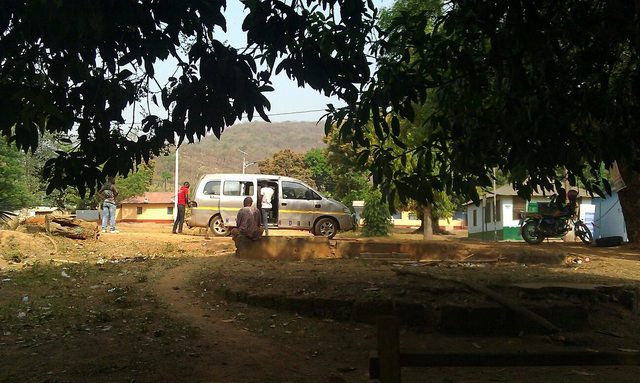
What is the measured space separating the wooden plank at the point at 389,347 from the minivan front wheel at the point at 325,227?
15.3 metres

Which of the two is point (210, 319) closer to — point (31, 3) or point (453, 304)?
point (453, 304)

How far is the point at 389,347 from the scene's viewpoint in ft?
8.80

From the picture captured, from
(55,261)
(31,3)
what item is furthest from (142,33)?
(55,261)

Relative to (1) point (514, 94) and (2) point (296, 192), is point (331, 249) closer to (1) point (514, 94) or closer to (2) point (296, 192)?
(2) point (296, 192)

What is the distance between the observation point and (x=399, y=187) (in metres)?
5.38

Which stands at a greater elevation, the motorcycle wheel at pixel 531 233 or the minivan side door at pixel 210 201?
the minivan side door at pixel 210 201

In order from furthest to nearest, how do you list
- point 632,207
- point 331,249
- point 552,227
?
1. point 552,227
2. point 632,207
3. point 331,249

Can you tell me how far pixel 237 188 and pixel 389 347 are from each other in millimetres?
15496

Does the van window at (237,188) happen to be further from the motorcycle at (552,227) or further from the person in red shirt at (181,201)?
the motorcycle at (552,227)

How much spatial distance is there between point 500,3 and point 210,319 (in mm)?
4465

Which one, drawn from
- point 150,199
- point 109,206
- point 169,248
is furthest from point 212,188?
point 150,199

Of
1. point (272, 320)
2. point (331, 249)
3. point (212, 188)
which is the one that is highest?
point (212, 188)

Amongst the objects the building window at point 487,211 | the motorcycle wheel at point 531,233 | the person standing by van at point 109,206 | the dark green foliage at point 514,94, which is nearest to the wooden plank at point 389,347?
the dark green foliage at point 514,94

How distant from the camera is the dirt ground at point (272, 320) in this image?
17.0 feet
